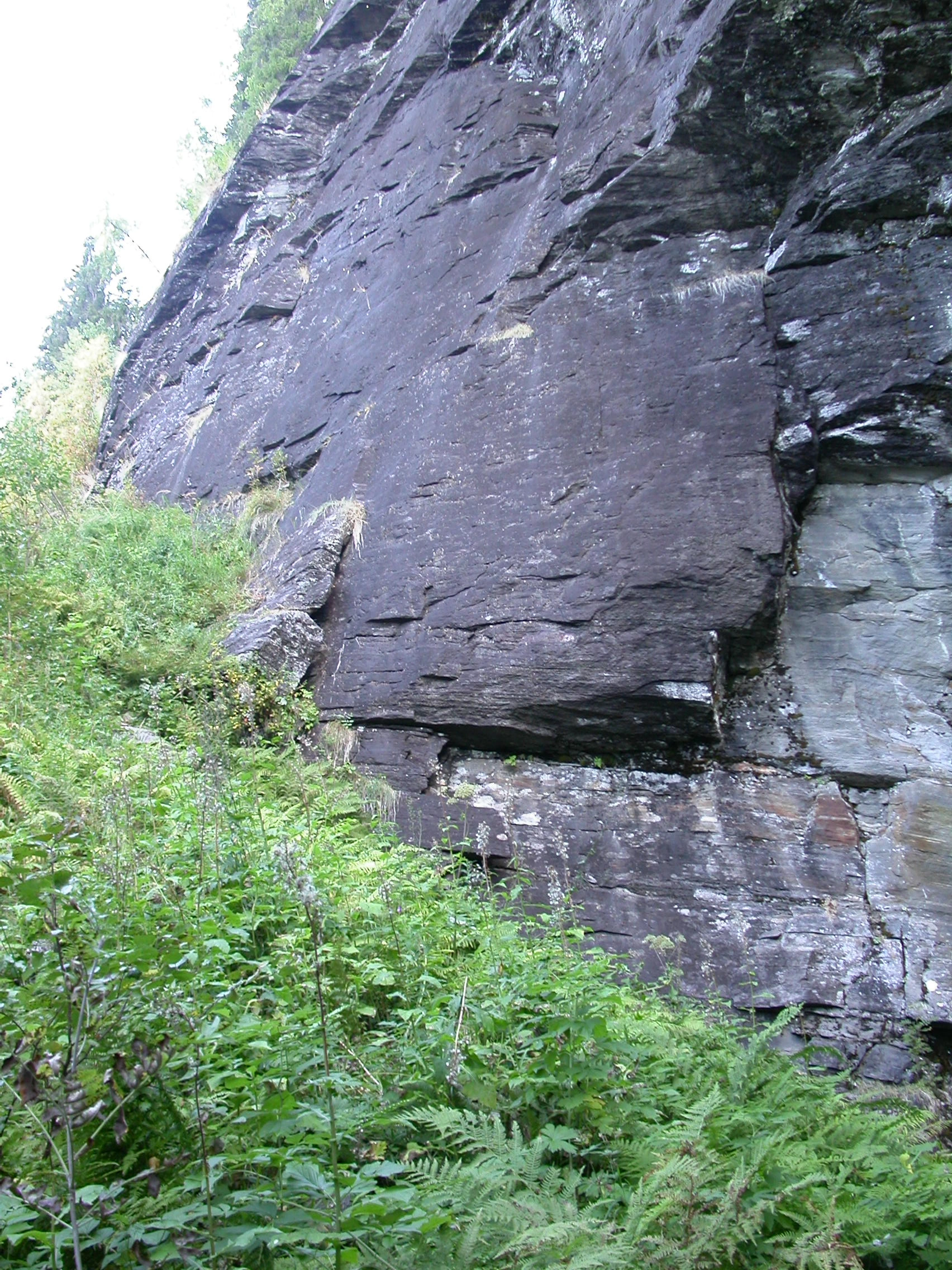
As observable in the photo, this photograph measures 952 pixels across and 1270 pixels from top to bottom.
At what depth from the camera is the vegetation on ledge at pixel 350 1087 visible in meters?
1.77

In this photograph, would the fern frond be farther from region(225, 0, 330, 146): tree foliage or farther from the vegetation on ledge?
region(225, 0, 330, 146): tree foliage

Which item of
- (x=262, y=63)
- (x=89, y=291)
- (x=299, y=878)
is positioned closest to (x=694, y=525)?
(x=299, y=878)

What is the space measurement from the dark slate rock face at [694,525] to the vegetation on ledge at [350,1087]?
98 cm

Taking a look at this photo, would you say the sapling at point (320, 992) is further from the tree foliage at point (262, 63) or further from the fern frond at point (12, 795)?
the tree foliage at point (262, 63)

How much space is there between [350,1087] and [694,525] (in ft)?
13.9

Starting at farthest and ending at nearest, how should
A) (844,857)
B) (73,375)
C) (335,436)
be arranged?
(73,375), (335,436), (844,857)

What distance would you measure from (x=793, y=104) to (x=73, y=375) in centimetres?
1695

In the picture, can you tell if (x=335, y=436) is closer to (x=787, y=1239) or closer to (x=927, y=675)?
(x=927, y=675)

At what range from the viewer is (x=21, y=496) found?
925 centimetres

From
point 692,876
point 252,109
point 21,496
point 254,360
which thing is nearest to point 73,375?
point 252,109

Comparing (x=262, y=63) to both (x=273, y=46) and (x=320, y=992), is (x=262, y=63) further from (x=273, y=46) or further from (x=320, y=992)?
(x=320, y=992)

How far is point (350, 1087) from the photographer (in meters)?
2.34

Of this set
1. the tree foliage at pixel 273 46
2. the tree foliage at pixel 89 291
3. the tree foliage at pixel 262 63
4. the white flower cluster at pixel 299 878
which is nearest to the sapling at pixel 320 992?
the white flower cluster at pixel 299 878

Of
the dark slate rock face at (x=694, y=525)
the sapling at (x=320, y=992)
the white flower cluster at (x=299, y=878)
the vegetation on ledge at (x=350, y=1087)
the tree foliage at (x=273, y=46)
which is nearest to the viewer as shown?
the sapling at (x=320, y=992)
